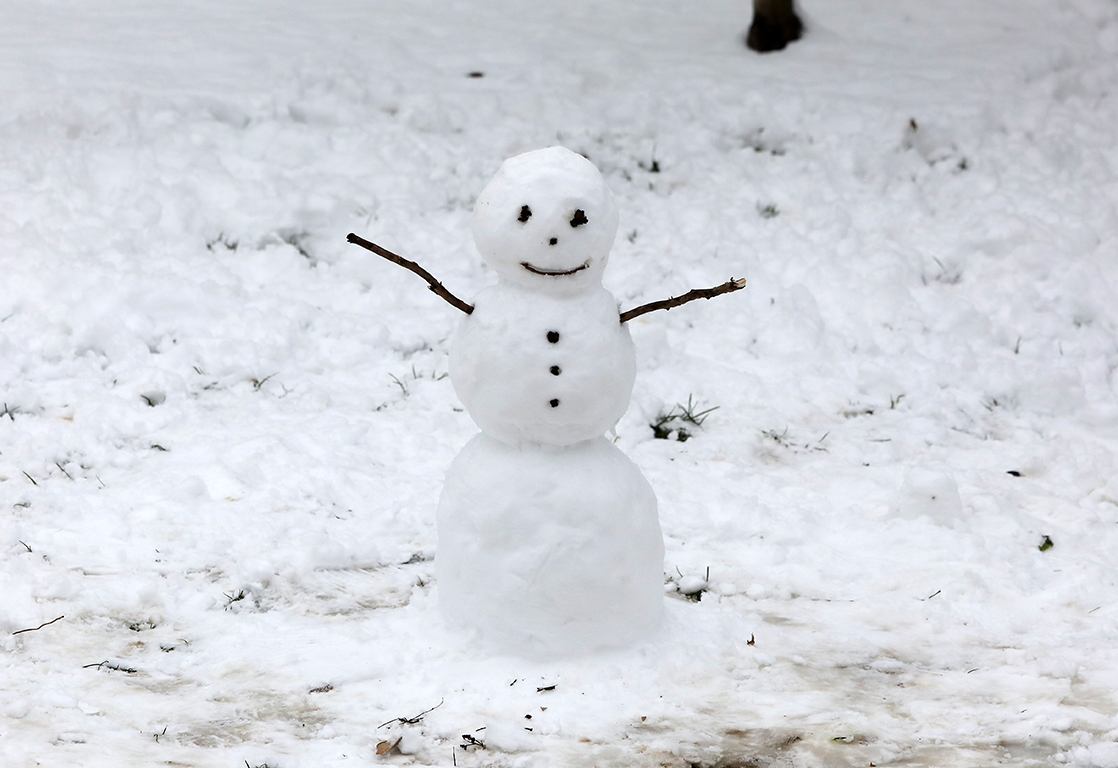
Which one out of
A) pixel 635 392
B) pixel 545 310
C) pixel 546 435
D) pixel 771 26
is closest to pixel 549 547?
pixel 546 435

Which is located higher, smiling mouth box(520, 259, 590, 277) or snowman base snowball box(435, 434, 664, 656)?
smiling mouth box(520, 259, 590, 277)

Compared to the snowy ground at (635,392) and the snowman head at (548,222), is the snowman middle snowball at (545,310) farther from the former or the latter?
the snowy ground at (635,392)

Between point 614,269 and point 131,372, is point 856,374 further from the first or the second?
point 131,372

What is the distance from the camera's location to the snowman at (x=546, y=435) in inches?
120

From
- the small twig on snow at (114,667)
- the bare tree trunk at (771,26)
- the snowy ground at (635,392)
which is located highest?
the bare tree trunk at (771,26)

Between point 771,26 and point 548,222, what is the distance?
16.5 ft

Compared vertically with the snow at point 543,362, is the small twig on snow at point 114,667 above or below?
below

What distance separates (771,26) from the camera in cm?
747

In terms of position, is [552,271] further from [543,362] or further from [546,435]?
[546,435]

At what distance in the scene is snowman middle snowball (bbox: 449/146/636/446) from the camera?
300cm

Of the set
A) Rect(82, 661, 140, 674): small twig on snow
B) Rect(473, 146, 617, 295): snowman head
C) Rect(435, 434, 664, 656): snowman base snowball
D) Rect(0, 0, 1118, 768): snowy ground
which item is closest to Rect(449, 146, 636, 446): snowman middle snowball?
Rect(473, 146, 617, 295): snowman head

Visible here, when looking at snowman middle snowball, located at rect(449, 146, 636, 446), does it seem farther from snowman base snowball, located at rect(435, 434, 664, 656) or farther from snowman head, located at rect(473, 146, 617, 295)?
snowman base snowball, located at rect(435, 434, 664, 656)

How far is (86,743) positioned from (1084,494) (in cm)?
347

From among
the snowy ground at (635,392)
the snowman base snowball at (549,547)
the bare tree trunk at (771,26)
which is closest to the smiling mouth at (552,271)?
the snowman base snowball at (549,547)
